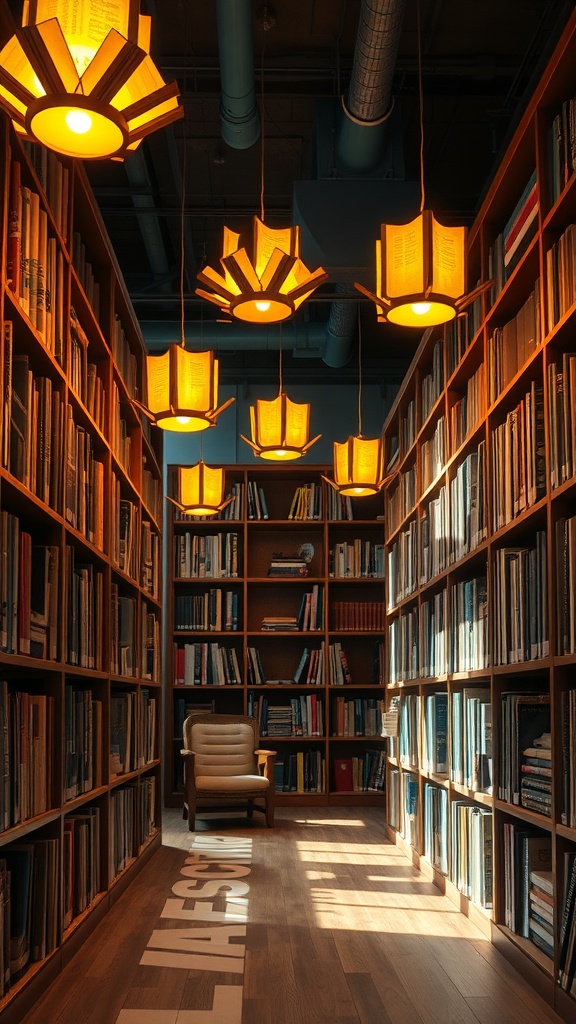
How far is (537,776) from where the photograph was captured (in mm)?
3633

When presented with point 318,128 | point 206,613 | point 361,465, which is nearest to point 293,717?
point 206,613

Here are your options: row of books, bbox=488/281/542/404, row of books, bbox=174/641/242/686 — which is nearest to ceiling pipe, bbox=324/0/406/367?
row of books, bbox=488/281/542/404

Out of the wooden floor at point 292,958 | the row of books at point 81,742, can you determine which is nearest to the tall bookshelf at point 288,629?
the wooden floor at point 292,958

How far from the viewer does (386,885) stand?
221 inches

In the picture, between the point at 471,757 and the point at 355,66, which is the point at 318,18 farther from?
the point at 471,757

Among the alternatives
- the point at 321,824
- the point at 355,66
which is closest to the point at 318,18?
the point at 355,66

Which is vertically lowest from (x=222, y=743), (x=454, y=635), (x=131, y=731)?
(x=222, y=743)

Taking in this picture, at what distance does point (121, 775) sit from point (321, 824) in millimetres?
3341

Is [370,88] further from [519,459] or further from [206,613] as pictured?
[206,613]

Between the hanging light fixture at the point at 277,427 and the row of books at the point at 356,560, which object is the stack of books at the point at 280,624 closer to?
the row of books at the point at 356,560

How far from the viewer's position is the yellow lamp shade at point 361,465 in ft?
24.2

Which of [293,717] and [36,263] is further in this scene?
[293,717]

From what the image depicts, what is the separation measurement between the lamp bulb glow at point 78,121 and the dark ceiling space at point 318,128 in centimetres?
307

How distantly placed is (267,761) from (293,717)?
1.65 metres
